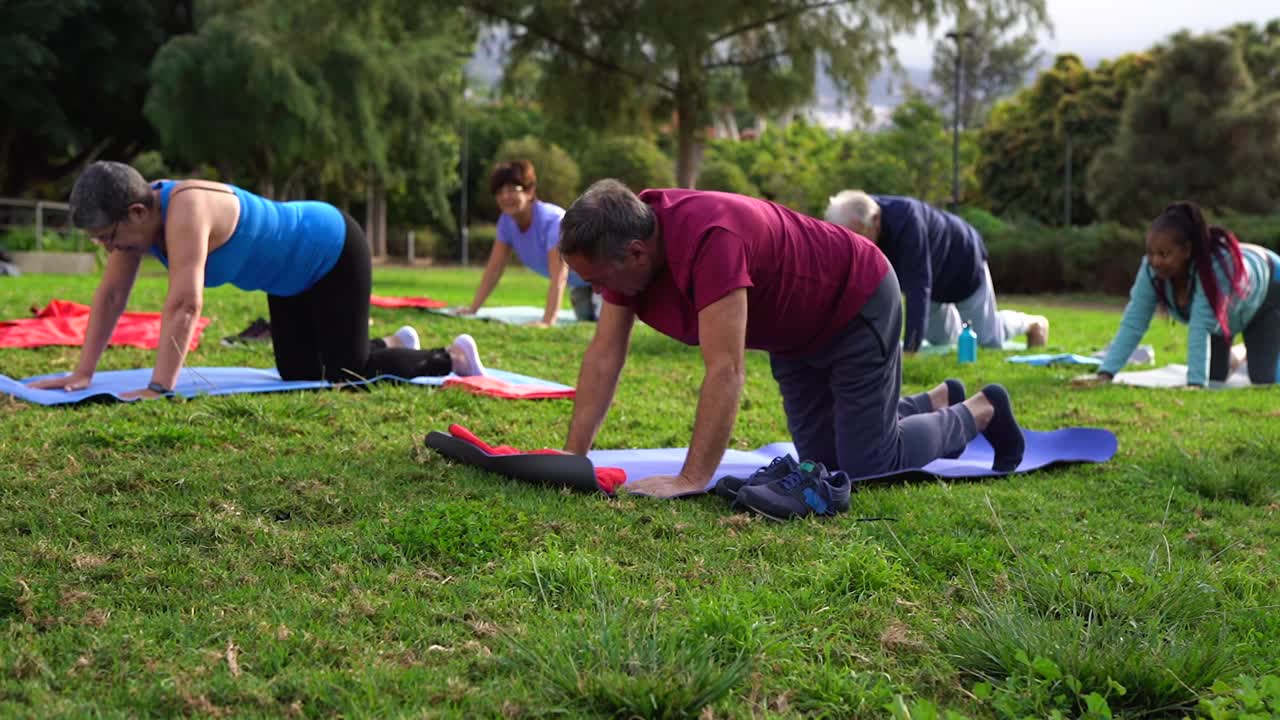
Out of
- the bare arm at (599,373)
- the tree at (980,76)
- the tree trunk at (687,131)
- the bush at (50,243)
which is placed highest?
the tree at (980,76)

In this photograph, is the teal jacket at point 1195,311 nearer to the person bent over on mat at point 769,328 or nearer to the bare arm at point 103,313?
the person bent over on mat at point 769,328

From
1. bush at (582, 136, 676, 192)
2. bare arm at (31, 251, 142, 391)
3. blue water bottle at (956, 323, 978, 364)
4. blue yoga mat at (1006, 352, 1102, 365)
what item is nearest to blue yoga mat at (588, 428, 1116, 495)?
bare arm at (31, 251, 142, 391)

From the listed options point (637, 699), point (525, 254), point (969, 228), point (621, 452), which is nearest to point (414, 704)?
point (637, 699)

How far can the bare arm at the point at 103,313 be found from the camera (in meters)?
6.23

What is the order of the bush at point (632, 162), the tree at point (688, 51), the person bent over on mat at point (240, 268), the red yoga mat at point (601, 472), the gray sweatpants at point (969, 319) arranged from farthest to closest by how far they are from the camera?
the bush at point (632, 162) < the tree at point (688, 51) < the gray sweatpants at point (969, 319) < the person bent over on mat at point (240, 268) < the red yoga mat at point (601, 472)

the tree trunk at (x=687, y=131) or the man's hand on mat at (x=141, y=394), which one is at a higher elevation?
the tree trunk at (x=687, y=131)

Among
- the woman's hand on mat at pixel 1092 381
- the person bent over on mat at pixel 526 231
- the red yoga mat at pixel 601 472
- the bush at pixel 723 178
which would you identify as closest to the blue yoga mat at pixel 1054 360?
the woman's hand on mat at pixel 1092 381

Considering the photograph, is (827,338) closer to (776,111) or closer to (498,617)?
(498,617)

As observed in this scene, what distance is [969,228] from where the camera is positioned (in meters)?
9.62

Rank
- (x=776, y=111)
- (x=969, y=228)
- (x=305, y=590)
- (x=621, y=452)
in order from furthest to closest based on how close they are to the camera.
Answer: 1. (x=776, y=111)
2. (x=969, y=228)
3. (x=621, y=452)
4. (x=305, y=590)

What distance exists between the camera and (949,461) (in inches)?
212

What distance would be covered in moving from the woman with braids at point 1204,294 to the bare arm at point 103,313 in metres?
6.05

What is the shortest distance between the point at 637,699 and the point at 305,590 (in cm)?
111

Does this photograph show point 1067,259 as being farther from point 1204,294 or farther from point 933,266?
point 1204,294
